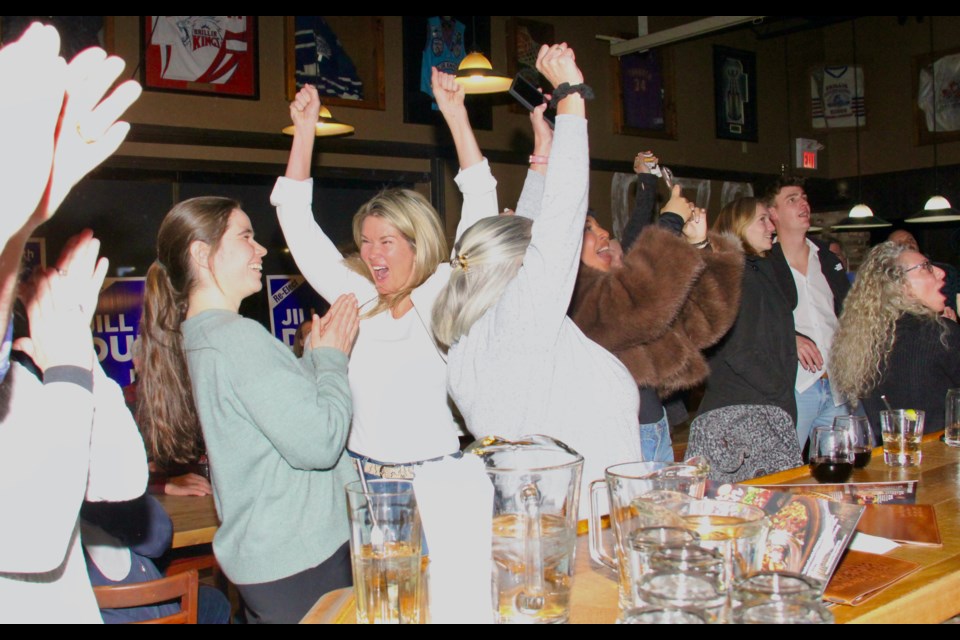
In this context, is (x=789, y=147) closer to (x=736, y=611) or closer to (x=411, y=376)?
(x=411, y=376)

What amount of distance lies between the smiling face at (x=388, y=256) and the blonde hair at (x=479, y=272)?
798 millimetres

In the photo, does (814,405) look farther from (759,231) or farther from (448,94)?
(448,94)

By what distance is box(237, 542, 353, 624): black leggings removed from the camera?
6.03ft

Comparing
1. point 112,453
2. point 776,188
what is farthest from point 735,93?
point 112,453

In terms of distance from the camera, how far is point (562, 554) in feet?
3.47

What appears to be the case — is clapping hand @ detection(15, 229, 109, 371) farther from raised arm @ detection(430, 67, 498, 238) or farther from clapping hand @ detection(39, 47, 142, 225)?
raised arm @ detection(430, 67, 498, 238)

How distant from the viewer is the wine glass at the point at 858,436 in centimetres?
197

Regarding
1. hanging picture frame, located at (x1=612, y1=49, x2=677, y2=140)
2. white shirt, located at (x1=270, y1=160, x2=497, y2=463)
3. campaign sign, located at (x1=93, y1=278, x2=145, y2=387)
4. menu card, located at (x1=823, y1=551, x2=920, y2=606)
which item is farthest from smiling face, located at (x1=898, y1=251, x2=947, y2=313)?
hanging picture frame, located at (x1=612, y1=49, x2=677, y2=140)

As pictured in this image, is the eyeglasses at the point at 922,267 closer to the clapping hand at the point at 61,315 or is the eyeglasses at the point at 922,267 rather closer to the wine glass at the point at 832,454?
Result: the wine glass at the point at 832,454

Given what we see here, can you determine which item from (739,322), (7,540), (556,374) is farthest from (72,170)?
(739,322)

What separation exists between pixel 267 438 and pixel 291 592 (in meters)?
0.33

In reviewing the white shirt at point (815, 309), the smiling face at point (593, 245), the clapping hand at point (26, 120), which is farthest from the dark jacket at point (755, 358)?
the clapping hand at point (26, 120)

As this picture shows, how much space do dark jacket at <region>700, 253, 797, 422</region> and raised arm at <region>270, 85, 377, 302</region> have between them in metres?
1.41
